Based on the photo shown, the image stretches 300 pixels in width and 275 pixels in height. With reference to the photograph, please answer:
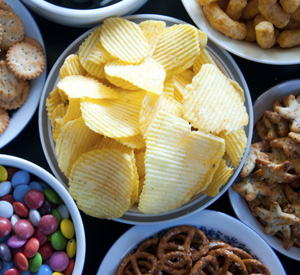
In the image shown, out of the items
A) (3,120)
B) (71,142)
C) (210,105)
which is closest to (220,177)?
(210,105)

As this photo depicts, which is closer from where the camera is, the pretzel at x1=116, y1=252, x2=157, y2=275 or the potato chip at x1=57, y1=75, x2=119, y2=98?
the potato chip at x1=57, y1=75, x2=119, y2=98

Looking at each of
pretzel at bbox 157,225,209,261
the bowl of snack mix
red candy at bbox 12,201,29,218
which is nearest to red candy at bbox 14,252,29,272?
the bowl of snack mix

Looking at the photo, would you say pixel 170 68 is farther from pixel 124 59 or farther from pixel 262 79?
pixel 262 79

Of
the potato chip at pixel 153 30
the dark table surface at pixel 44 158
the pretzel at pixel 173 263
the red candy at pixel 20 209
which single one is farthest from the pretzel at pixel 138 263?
the potato chip at pixel 153 30

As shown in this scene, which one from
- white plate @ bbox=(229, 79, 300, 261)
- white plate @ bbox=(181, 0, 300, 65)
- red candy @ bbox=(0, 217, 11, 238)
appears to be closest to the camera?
red candy @ bbox=(0, 217, 11, 238)

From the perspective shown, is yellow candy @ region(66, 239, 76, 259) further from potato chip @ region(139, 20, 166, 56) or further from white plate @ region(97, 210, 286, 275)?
potato chip @ region(139, 20, 166, 56)

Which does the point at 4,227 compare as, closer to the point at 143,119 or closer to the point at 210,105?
the point at 143,119

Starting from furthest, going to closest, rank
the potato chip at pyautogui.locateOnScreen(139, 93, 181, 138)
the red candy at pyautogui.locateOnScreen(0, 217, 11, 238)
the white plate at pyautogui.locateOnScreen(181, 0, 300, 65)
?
the white plate at pyautogui.locateOnScreen(181, 0, 300, 65)
the potato chip at pyautogui.locateOnScreen(139, 93, 181, 138)
the red candy at pyautogui.locateOnScreen(0, 217, 11, 238)

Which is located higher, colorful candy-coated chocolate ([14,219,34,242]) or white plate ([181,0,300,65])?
white plate ([181,0,300,65])
